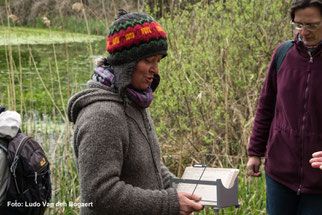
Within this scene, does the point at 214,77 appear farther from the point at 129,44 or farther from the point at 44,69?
the point at 44,69

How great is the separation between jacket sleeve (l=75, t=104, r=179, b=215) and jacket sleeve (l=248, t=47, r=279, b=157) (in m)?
1.06

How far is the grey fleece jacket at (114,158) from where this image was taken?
137 cm

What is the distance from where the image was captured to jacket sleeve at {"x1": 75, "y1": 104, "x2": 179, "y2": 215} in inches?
53.7

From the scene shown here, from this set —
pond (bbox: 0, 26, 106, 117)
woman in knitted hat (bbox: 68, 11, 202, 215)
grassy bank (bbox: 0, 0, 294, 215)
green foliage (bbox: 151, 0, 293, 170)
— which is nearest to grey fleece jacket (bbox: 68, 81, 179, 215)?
woman in knitted hat (bbox: 68, 11, 202, 215)

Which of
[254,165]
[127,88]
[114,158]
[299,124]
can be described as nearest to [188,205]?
[114,158]

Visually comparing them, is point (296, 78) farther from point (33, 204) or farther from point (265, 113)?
point (33, 204)

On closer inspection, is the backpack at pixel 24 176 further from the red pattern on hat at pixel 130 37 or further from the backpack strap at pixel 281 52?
the backpack strap at pixel 281 52

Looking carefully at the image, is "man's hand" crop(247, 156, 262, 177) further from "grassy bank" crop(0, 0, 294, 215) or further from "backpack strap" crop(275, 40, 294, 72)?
"grassy bank" crop(0, 0, 294, 215)

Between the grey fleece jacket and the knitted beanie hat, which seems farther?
the knitted beanie hat

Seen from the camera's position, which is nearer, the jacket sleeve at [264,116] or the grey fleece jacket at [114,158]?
the grey fleece jacket at [114,158]

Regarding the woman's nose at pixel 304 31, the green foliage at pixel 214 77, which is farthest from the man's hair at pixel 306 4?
the green foliage at pixel 214 77

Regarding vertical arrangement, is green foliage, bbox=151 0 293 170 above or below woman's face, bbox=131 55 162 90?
below

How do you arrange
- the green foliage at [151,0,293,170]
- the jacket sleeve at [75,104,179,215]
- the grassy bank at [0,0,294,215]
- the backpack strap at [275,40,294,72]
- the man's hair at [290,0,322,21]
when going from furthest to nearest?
the green foliage at [151,0,293,170] < the grassy bank at [0,0,294,215] < the backpack strap at [275,40,294,72] < the man's hair at [290,0,322,21] < the jacket sleeve at [75,104,179,215]

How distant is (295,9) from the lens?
2.06 metres
